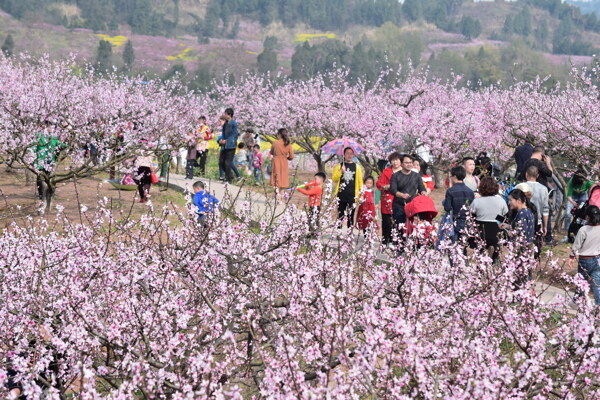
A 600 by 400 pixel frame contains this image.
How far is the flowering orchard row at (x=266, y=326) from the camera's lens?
3553 millimetres

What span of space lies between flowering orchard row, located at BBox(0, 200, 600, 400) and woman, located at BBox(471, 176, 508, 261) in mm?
1829

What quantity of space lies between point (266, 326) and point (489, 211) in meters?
3.78

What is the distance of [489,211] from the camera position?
Answer: 8141 millimetres

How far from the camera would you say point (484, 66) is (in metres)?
122

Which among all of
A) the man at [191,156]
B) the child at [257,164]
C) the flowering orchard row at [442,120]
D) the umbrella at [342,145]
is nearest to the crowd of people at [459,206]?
the umbrella at [342,145]

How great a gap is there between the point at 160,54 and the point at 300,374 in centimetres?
13356

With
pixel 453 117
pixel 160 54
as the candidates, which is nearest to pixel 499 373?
pixel 453 117

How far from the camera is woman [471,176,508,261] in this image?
815cm

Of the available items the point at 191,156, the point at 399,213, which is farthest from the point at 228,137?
the point at 399,213

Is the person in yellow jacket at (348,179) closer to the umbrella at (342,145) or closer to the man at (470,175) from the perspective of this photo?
the man at (470,175)

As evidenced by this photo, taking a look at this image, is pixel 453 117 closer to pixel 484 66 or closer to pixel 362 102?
pixel 362 102

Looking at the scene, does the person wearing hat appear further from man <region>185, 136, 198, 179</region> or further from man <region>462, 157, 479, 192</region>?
man <region>185, 136, 198, 179</region>

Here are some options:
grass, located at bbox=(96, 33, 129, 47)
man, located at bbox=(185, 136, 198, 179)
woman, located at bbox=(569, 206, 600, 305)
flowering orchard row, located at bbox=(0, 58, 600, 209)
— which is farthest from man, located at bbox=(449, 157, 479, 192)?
grass, located at bbox=(96, 33, 129, 47)

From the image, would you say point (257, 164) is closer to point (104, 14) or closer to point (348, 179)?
point (348, 179)
